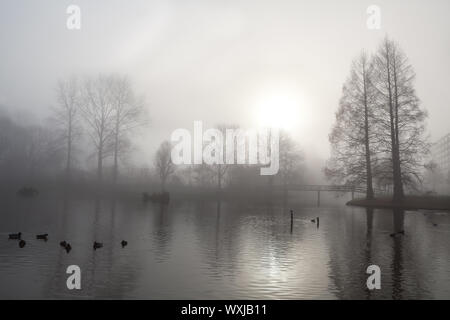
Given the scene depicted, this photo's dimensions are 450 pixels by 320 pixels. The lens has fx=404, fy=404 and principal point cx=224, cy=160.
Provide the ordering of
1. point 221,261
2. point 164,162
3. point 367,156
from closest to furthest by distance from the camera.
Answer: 1. point 221,261
2. point 367,156
3. point 164,162

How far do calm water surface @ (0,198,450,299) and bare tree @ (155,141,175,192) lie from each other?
185 ft

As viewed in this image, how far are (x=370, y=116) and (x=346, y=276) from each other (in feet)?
137

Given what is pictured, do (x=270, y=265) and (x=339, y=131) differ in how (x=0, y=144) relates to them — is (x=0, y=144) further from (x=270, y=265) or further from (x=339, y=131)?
(x=270, y=265)

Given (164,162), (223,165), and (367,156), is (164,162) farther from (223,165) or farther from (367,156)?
(367,156)

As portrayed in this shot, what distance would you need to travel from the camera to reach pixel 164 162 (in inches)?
3450

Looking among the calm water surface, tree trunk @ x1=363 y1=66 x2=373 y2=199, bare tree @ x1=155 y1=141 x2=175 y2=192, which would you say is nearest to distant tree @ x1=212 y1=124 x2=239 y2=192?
bare tree @ x1=155 y1=141 x2=175 y2=192

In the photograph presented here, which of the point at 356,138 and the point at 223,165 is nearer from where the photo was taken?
the point at 356,138

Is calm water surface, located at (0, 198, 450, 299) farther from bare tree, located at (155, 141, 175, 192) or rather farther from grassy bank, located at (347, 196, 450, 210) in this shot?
bare tree, located at (155, 141, 175, 192)

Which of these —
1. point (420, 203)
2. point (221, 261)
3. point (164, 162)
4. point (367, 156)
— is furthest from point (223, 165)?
point (221, 261)

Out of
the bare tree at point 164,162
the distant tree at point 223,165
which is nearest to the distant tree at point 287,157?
the distant tree at point 223,165

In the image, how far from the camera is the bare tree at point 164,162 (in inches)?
3439

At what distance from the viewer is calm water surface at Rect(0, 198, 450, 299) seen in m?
13.1

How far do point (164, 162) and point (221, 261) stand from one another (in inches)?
2800

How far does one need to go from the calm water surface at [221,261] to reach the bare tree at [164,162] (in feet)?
185
